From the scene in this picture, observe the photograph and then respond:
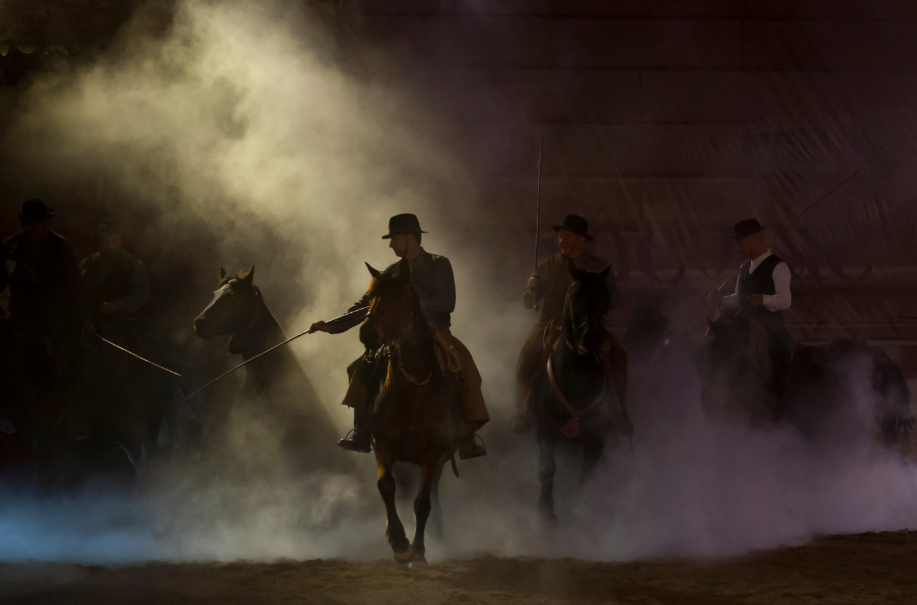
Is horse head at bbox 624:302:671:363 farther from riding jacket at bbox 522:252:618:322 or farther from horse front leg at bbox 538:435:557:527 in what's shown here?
horse front leg at bbox 538:435:557:527

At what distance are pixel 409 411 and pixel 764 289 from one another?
330 centimetres

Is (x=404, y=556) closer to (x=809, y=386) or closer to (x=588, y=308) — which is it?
(x=588, y=308)

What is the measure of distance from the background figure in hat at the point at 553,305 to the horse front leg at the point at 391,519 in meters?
1.34

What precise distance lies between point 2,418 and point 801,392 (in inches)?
235

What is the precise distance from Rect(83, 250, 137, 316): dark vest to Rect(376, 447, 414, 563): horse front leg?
10.2 ft

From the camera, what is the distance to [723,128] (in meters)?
12.0

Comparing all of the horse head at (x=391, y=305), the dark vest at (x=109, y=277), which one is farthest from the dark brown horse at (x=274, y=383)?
the horse head at (x=391, y=305)

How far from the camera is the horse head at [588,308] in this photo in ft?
20.5

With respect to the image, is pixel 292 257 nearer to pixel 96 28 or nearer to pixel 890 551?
pixel 96 28

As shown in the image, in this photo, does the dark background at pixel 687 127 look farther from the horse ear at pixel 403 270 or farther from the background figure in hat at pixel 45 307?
the horse ear at pixel 403 270

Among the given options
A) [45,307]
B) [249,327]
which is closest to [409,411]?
[249,327]

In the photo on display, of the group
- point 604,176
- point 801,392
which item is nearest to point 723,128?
point 604,176

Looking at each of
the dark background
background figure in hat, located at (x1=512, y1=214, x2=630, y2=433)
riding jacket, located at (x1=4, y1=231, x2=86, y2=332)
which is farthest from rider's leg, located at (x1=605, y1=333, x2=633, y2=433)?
the dark background

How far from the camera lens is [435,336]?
6316 mm
